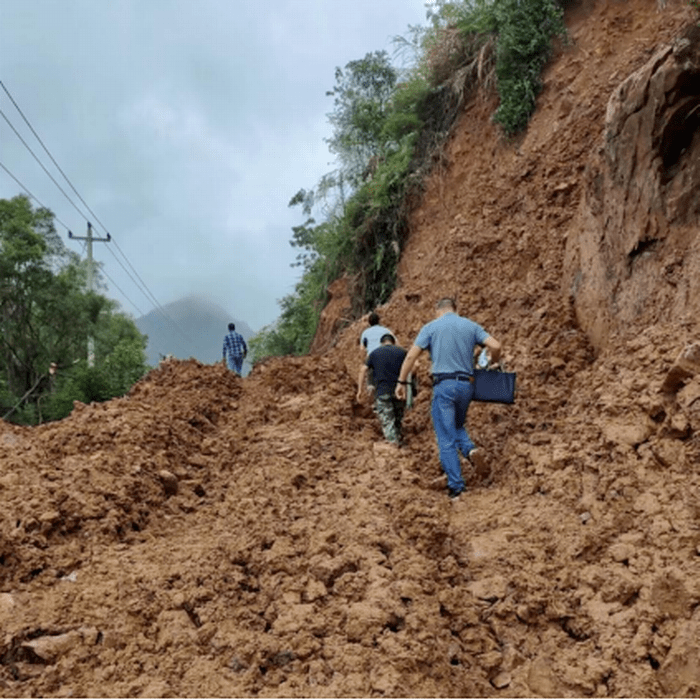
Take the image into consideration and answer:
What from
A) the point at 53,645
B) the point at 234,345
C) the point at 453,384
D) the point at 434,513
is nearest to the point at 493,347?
the point at 453,384

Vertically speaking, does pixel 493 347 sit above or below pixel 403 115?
below

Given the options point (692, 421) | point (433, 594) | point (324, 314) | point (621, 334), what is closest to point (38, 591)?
point (433, 594)

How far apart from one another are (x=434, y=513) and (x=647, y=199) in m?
3.70

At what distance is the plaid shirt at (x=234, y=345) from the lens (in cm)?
1351

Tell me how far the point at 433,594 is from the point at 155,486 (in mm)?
2857

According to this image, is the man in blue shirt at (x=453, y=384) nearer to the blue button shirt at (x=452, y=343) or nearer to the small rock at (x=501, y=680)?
the blue button shirt at (x=452, y=343)

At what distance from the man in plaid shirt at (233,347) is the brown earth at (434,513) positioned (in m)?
4.88

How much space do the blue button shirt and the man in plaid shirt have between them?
8.28 metres

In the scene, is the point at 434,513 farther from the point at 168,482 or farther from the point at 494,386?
the point at 168,482

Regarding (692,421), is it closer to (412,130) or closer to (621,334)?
(621,334)

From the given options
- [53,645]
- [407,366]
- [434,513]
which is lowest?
[53,645]

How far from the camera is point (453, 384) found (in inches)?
218

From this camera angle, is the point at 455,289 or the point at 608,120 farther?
the point at 455,289

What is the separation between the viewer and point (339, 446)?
6.34 metres
